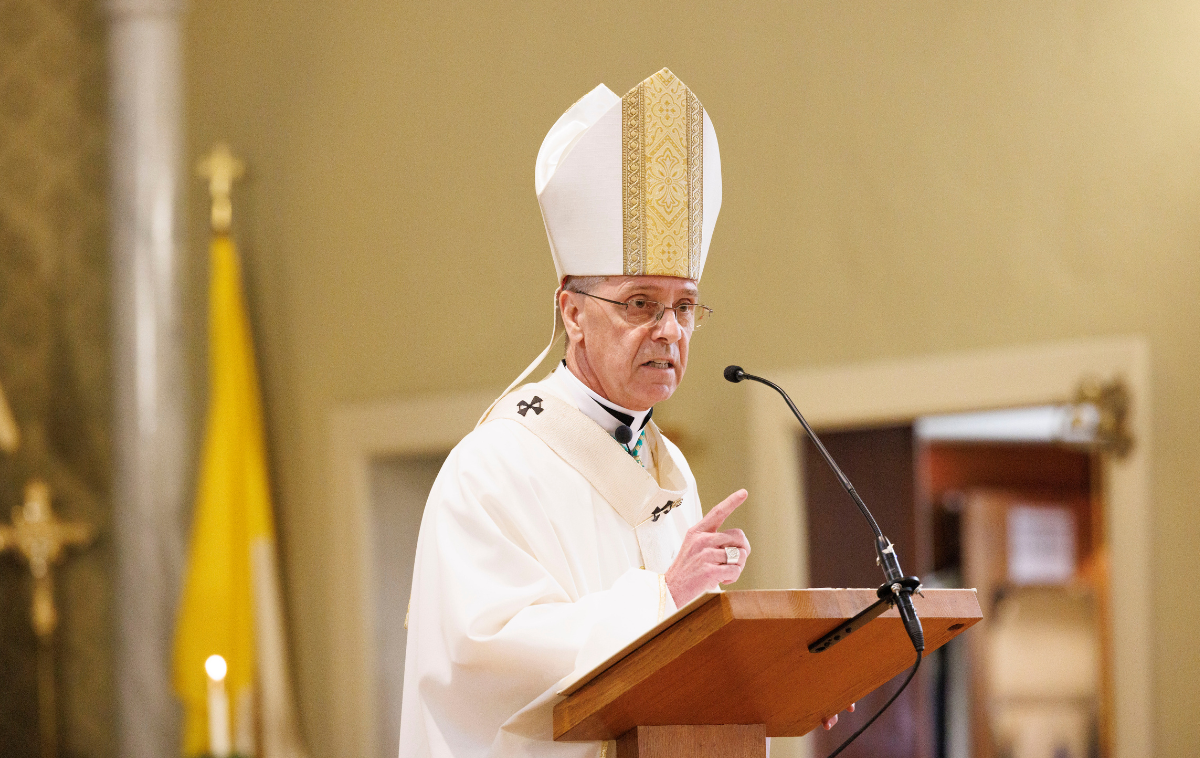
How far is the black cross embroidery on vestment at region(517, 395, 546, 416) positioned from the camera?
2586mm

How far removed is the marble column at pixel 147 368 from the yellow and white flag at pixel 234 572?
186mm

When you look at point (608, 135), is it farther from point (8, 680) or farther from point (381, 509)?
point (8, 680)

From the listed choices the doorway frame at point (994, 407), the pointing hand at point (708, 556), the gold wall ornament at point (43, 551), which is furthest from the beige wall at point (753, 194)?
the pointing hand at point (708, 556)

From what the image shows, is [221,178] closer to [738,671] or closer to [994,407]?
[994,407]

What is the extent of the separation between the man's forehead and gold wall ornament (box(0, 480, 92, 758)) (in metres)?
5.03

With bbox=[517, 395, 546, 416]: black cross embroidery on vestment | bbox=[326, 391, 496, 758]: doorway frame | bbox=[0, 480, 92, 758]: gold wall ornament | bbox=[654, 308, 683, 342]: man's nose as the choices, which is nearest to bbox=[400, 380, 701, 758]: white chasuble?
Answer: bbox=[517, 395, 546, 416]: black cross embroidery on vestment

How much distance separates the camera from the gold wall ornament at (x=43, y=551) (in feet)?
22.3

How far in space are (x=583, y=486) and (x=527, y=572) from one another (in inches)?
12.1

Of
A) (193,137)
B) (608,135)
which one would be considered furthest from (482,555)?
(193,137)

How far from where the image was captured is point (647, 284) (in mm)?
2613

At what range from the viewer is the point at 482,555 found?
7.40ft

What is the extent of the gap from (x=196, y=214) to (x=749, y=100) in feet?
10.4

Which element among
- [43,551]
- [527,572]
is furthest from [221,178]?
[527,572]

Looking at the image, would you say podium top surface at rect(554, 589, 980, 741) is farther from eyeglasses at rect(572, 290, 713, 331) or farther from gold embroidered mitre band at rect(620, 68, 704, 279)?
gold embroidered mitre band at rect(620, 68, 704, 279)
